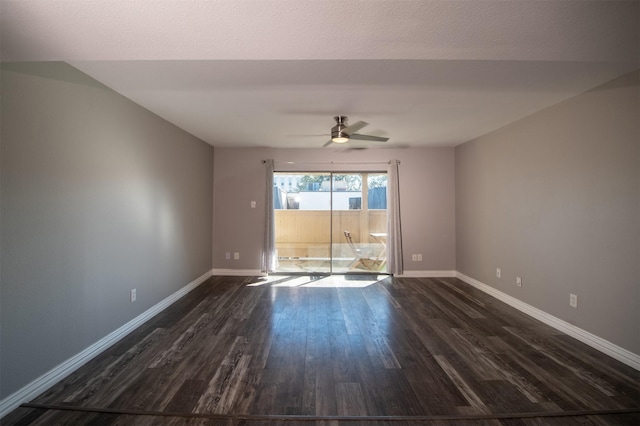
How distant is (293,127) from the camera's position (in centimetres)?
346

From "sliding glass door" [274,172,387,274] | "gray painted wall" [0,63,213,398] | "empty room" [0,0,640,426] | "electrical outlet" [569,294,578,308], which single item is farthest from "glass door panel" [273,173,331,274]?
"electrical outlet" [569,294,578,308]

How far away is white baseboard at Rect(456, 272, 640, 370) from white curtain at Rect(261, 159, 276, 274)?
11.1ft

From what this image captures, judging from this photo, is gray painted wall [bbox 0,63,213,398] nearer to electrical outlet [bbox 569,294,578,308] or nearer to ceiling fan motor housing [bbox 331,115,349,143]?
ceiling fan motor housing [bbox 331,115,349,143]

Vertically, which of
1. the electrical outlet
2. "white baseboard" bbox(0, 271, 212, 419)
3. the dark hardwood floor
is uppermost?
the electrical outlet

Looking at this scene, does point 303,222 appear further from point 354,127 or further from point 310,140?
point 354,127

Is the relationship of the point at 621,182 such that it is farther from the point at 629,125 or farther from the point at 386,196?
the point at 386,196

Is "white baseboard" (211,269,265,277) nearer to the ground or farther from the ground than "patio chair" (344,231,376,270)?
nearer to the ground

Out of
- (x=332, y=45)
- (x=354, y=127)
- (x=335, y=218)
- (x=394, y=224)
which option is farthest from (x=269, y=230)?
(x=332, y=45)

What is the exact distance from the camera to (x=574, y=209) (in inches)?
99.7

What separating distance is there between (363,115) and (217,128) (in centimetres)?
196

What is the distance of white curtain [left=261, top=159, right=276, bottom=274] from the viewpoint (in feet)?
15.0

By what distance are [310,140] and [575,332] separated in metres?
3.79

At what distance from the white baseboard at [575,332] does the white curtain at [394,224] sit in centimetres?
138

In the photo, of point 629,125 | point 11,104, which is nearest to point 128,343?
point 11,104
